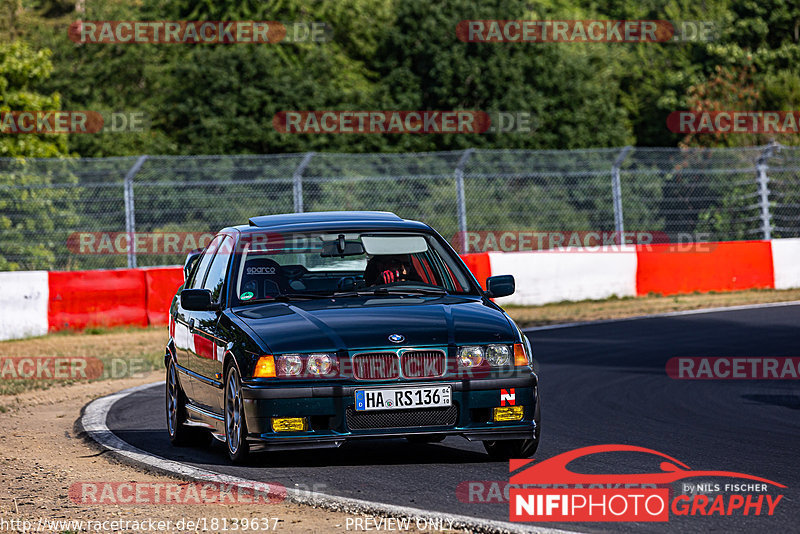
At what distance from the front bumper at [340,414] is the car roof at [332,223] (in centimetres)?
155

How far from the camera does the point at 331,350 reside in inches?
272

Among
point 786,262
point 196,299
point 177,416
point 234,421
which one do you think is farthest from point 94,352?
point 786,262

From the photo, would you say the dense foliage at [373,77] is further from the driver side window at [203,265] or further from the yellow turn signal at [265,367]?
the yellow turn signal at [265,367]

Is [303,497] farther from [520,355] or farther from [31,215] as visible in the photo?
[31,215]

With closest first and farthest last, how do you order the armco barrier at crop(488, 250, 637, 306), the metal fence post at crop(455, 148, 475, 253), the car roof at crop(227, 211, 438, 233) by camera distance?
the car roof at crop(227, 211, 438, 233)
the armco barrier at crop(488, 250, 637, 306)
the metal fence post at crop(455, 148, 475, 253)

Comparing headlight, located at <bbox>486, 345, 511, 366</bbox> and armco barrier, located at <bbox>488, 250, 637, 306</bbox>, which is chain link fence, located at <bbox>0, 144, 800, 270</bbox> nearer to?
armco barrier, located at <bbox>488, 250, 637, 306</bbox>

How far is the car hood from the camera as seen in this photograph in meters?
6.98

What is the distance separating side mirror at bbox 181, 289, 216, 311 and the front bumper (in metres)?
1.09

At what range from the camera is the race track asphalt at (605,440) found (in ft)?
20.9

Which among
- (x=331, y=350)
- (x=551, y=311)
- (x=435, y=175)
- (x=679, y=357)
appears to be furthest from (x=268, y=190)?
(x=331, y=350)

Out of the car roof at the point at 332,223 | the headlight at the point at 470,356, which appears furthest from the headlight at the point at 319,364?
the car roof at the point at 332,223

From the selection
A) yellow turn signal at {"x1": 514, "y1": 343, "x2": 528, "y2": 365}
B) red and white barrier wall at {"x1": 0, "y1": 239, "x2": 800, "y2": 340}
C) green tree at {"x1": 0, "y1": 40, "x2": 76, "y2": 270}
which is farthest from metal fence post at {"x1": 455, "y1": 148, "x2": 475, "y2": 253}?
yellow turn signal at {"x1": 514, "y1": 343, "x2": 528, "y2": 365}

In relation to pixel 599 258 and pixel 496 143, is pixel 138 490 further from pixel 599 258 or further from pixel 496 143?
pixel 496 143

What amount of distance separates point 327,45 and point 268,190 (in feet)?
108
